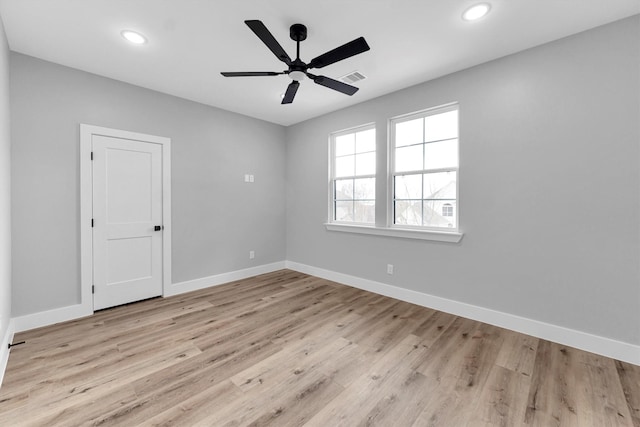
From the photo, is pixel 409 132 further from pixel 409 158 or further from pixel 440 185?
pixel 440 185

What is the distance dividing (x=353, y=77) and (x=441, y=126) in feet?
3.99

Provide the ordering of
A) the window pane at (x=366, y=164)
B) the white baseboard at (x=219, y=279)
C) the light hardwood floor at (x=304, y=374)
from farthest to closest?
1. the window pane at (x=366, y=164)
2. the white baseboard at (x=219, y=279)
3. the light hardwood floor at (x=304, y=374)

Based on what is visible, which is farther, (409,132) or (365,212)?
(365,212)

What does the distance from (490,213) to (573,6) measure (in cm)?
178

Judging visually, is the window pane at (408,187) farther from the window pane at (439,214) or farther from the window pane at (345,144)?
the window pane at (345,144)

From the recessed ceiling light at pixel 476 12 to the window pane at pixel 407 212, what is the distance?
1938 mm

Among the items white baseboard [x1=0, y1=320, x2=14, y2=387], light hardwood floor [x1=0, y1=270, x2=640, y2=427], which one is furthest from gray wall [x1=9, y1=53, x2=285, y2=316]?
light hardwood floor [x1=0, y1=270, x2=640, y2=427]

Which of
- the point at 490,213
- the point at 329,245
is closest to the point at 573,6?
the point at 490,213

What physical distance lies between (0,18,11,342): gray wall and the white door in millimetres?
667

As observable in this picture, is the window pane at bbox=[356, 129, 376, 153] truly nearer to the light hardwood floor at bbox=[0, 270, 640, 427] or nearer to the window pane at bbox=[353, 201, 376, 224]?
the window pane at bbox=[353, 201, 376, 224]

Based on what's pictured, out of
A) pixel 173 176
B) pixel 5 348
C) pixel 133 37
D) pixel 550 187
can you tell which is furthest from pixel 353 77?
pixel 5 348

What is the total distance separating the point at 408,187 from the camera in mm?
3600

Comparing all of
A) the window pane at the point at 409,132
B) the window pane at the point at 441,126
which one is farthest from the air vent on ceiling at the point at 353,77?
the window pane at the point at 441,126

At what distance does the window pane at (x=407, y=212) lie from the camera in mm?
3498
